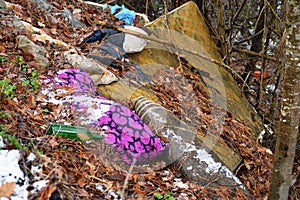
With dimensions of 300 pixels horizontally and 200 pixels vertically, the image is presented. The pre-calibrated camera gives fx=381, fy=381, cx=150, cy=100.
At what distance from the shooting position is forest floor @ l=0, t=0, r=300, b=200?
218 centimetres

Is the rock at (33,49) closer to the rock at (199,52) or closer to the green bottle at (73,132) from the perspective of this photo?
the green bottle at (73,132)

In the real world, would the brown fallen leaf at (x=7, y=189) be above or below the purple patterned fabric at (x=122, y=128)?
above

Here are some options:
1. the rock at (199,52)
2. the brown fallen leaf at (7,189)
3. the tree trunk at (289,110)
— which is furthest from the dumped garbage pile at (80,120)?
the tree trunk at (289,110)

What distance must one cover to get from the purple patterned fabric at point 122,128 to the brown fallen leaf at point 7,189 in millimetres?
1196

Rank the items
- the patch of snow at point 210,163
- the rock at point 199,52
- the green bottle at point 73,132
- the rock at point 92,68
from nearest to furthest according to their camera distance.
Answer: the green bottle at point 73,132 → the patch of snow at point 210,163 → the rock at point 92,68 → the rock at point 199,52

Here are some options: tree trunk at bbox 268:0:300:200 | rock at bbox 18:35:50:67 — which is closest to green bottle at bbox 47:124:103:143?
rock at bbox 18:35:50:67

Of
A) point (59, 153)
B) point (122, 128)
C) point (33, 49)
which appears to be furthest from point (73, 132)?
point (33, 49)

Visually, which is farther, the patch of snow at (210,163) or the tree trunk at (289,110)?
the patch of snow at (210,163)

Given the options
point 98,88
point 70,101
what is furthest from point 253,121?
point 70,101

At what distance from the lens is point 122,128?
325 centimetres

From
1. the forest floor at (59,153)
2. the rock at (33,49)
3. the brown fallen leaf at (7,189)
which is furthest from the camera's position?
the rock at (33,49)

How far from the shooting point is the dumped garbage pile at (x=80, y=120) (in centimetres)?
226

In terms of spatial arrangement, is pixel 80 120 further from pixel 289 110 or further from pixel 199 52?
pixel 199 52

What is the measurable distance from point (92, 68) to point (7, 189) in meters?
2.16
